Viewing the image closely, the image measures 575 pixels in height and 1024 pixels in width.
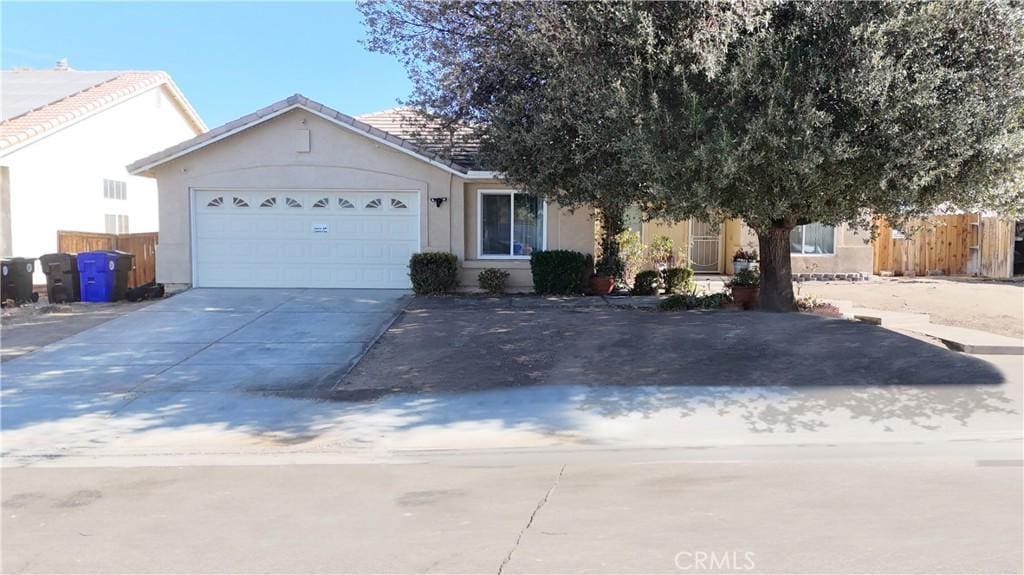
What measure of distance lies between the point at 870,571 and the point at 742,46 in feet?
20.5

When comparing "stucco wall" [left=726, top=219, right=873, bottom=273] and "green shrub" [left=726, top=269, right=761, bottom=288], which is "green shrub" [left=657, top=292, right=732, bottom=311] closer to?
"green shrub" [left=726, top=269, right=761, bottom=288]

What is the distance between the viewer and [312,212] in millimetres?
15539

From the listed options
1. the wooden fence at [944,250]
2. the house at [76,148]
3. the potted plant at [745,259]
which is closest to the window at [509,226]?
the potted plant at [745,259]

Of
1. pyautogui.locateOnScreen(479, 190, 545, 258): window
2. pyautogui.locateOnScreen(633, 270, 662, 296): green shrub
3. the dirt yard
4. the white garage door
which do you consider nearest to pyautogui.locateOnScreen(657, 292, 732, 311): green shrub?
pyautogui.locateOnScreen(633, 270, 662, 296): green shrub

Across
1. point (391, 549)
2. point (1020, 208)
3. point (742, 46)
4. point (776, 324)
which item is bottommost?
point (391, 549)

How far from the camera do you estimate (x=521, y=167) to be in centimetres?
1086

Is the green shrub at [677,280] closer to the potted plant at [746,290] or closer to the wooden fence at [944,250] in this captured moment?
the potted plant at [746,290]

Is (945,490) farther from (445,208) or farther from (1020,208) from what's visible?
(445,208)

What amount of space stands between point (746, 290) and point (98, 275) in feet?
41.2

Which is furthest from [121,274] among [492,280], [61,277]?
[492,280]

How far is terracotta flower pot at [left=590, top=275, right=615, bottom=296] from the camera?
603 inches

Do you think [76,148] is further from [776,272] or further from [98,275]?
[776,272]

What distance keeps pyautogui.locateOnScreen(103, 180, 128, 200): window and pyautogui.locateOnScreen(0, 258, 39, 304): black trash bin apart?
706 centimetres

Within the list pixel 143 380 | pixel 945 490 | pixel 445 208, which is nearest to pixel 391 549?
pixel 945 490
